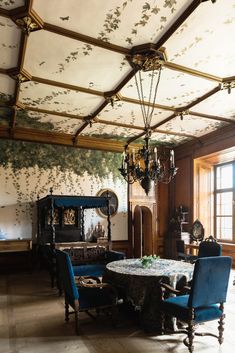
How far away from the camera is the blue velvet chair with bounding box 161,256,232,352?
3084 mm

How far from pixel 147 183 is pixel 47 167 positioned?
4.59 metres

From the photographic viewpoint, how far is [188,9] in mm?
3268

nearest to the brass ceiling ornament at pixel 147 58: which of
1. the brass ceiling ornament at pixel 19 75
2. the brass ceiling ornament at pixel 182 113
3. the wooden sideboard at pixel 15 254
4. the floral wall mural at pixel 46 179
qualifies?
the brass ceiling ornament at pixel 19 75

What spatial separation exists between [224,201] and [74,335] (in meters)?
6.51

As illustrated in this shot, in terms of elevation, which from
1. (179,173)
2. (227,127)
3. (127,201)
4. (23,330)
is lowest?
(23,330)

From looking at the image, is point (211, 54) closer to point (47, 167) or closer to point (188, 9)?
point (188, 9)

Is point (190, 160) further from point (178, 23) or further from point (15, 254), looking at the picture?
point (178, 23)

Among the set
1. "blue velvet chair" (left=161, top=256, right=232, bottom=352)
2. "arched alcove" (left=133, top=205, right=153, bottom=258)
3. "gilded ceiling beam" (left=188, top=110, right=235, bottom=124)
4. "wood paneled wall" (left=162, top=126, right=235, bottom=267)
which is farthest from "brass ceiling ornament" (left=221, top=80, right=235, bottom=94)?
"arched alcove" (left=133, top=205, right=153, bottom=258)

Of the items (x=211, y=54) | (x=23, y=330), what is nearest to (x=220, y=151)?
(x=211, y=54)

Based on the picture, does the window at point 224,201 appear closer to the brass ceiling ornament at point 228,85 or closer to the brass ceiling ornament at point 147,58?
the brass ceiling ornament at point 228,85

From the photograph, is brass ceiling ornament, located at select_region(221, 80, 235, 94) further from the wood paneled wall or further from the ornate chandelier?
the wood paneled wall

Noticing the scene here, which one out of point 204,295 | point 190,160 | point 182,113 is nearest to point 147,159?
point 204,295

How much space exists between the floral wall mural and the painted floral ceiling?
2.97ft

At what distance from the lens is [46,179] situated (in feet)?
26.4
